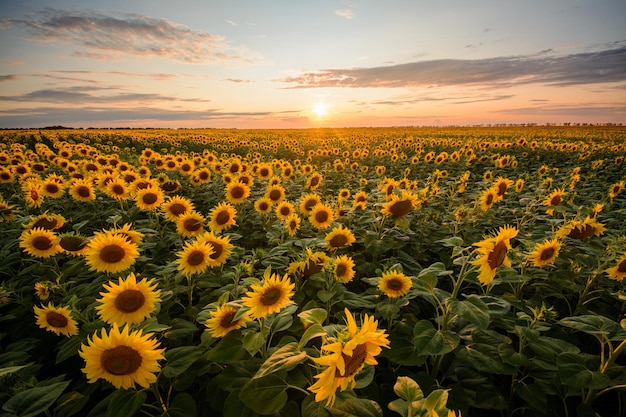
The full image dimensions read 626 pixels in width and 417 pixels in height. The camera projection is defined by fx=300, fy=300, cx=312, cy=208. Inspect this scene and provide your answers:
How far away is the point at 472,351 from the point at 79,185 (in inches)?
231

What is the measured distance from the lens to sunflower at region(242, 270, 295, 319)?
6.42 feet

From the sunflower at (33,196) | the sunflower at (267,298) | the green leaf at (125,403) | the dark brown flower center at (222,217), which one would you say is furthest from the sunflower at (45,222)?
the sunflower at (267,298)

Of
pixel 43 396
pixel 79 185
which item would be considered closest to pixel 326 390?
pixel 43 396

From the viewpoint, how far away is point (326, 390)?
1.27 metres

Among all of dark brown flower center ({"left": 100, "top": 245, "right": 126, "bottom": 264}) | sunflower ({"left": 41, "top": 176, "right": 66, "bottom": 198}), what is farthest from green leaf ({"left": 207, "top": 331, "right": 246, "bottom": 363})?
sunflower ({"left": 41, "top": 176, "right": 66, "bottom": 198})

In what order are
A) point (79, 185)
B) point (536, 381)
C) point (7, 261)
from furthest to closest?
point (79, 185) → point (7, 261) → point (536, 381)

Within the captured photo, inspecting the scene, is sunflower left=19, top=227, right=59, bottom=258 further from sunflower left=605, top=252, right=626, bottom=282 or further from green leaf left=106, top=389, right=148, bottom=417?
sunflower left=605, top=252, right=626, bottom=282

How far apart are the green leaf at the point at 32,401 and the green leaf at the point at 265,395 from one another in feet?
2.81

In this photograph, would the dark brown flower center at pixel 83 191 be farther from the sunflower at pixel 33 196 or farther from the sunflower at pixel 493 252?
the sunflower at pixel 493 252

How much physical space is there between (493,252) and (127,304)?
2.54 meters

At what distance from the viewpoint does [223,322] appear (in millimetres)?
2055

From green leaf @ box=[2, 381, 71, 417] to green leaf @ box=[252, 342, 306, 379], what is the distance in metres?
0.94

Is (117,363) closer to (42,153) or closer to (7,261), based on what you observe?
(7,261)

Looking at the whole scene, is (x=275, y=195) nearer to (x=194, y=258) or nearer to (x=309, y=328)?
(x=194, y=258)
